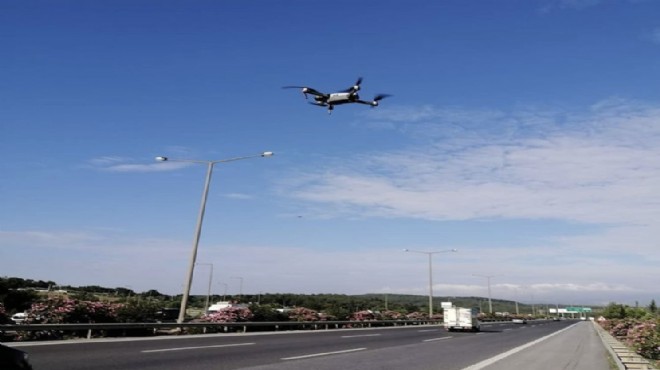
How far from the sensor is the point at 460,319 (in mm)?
39938

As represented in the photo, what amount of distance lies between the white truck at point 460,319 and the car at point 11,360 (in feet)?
125

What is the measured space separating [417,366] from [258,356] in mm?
4456

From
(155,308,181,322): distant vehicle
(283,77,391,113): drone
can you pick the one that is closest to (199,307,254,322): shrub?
(155,308,181,322): distant vehicle

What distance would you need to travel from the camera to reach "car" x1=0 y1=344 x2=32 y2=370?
194 inches

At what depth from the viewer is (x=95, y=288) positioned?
16362cm

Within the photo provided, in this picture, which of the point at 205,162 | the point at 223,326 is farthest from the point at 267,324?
the point at 205,162

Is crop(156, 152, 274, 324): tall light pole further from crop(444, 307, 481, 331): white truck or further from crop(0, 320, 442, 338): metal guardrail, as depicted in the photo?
crop(444, 307, 481, 331): white truck

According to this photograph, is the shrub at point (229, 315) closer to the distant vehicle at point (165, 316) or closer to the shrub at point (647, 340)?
the distant vehicle at point (165, 316)

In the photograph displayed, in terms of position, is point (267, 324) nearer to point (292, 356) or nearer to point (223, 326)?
point (223, 326)

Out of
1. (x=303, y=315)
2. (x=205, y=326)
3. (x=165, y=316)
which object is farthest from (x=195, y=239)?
(x=165, y=316)

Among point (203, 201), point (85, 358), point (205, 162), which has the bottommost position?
point (85, 358)

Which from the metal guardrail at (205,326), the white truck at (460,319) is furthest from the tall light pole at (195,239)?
the white truck at (460,319)

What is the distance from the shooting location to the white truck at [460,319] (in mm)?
39625

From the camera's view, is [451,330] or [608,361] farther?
[451,330]
